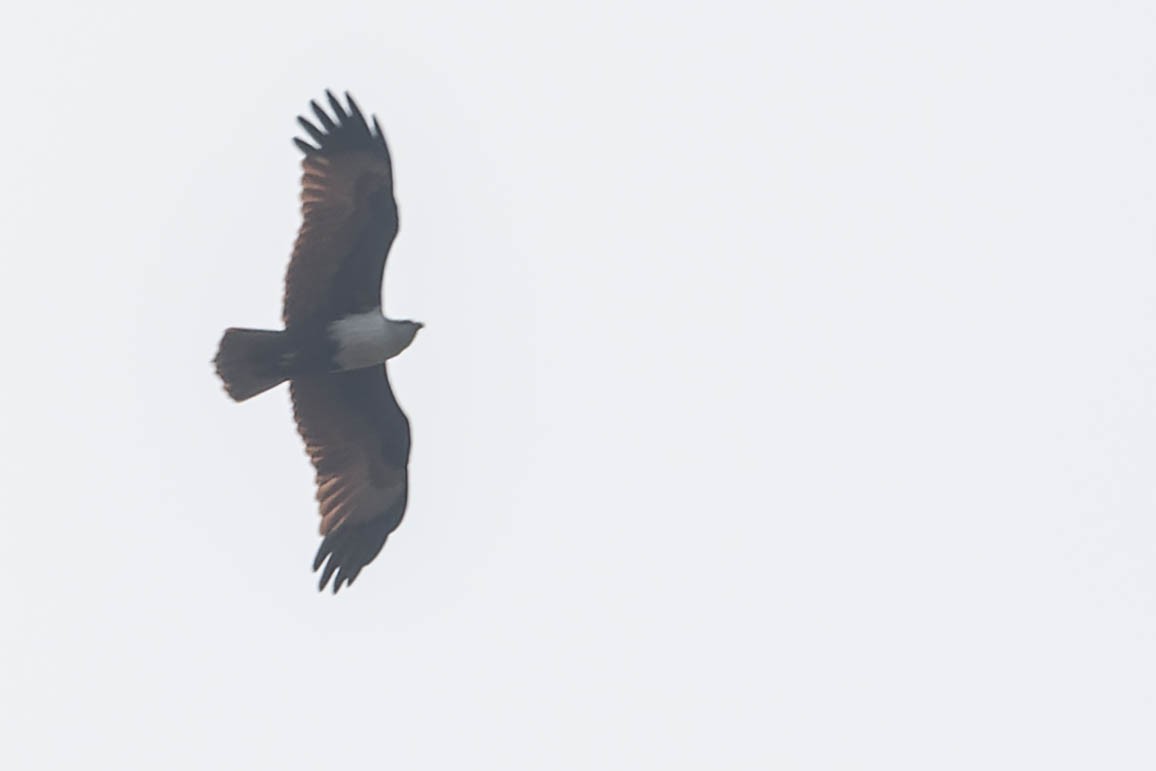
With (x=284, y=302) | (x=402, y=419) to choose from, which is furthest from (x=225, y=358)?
(x=402, y=419)

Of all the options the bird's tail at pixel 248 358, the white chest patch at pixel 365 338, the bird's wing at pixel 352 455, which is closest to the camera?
the bird's tail at pixel 248 358

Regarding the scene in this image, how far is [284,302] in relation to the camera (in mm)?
17391

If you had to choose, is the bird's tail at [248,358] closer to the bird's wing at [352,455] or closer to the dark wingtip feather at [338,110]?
the bird's wing at [352,455]

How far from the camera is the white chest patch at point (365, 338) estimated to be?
687 inches

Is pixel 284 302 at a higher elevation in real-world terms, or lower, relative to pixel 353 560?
higher

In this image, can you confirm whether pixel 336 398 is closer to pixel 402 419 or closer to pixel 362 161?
pixel 402 419

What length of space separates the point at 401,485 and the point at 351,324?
67.9 inches

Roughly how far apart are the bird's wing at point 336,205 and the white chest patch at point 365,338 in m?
0.25

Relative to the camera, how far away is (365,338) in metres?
17.5

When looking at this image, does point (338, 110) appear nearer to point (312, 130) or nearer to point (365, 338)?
point (312, 130)

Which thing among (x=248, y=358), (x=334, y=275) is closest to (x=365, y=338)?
(x=334, y=275)

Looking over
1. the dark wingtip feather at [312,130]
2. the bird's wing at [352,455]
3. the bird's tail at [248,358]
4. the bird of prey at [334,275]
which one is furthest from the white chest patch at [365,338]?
the dark wingtip feather at [312,130]

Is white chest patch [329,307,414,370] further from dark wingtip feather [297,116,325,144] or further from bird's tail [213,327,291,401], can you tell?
dark wingtip feather [297,116,325,144]

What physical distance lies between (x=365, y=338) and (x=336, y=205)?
1.04 meters
